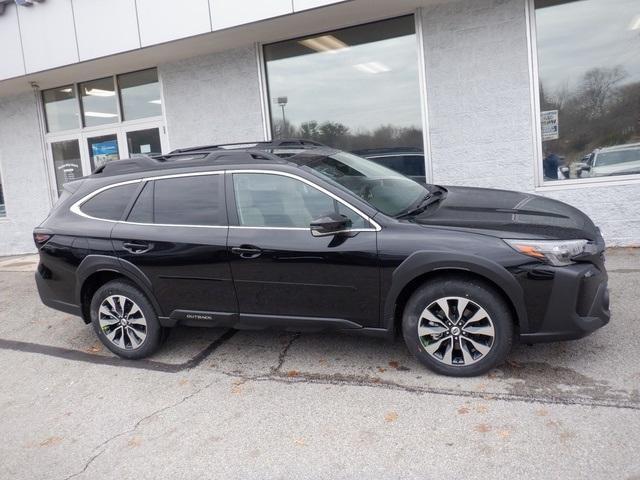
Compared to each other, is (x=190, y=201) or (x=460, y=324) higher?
(x=190, y=201)

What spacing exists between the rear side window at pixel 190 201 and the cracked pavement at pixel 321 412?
1242mm

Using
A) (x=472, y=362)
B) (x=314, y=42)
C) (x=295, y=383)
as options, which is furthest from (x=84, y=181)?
(x=314, y=42)

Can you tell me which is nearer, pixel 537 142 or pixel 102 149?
pixel 537 142

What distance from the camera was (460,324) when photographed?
3879mm

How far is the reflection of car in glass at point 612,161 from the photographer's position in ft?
23.1

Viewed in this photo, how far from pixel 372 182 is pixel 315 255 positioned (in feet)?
3.18

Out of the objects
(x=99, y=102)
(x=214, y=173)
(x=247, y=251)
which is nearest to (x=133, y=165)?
(x=214, y=173)

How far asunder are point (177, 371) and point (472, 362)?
2393mm

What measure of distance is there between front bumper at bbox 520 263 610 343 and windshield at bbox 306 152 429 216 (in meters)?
1.22

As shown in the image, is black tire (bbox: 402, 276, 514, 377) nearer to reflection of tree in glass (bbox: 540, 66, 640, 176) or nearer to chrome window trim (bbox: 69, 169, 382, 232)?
chrome window trim (bbox: 69, 169, 382, 232)

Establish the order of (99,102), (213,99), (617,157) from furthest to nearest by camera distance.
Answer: (99,102)
(213,99)
(617,157)

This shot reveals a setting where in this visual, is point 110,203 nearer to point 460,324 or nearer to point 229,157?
point 229,157

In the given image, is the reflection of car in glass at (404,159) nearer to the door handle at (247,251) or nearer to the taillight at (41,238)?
the door handle at (247,251)

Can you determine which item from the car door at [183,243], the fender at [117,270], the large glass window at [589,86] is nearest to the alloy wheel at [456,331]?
the car door at [183,243]
